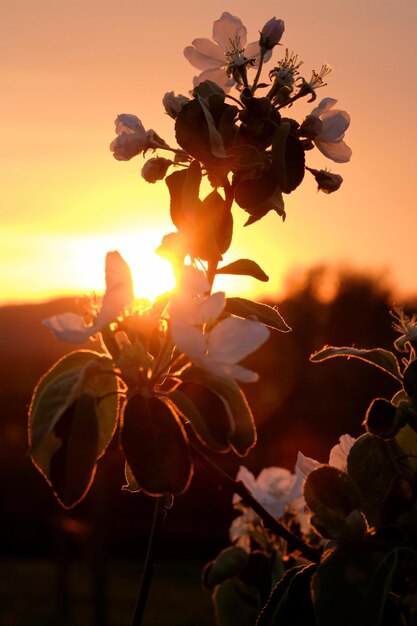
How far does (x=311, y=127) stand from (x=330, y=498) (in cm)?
57

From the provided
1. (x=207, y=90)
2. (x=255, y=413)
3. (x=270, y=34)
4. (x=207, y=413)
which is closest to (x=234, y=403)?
(x=207, y=413)

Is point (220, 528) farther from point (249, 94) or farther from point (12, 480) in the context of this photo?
point (249, 94)

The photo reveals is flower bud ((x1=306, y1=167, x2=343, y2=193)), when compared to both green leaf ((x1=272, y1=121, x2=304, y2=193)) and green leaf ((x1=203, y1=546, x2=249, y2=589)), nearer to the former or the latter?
green leaf ((x1=272, y1=121, x2=304, y2=193))

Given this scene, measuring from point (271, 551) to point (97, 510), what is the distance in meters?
9.66

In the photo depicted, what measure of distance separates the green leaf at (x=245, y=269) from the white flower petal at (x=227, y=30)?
0.43 metres

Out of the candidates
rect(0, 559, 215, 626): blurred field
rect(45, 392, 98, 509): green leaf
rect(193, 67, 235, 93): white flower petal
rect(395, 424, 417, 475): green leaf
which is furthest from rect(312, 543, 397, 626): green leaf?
rect(0, 559, 215, 626): blurred field

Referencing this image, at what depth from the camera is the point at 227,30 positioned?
1623mm

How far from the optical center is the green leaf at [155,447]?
39.8 inches

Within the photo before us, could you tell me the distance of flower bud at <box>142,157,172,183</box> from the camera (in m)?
1.48

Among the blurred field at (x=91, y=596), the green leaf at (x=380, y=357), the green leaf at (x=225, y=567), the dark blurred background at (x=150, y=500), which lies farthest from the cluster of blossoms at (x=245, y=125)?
the blurred field at (x=91, y=596)

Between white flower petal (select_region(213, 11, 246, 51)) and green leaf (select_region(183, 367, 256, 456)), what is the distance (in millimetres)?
753

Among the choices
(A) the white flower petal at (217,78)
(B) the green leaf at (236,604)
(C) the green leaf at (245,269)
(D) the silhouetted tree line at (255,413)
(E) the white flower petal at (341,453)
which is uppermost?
(A) the white flower petal at (217,78)

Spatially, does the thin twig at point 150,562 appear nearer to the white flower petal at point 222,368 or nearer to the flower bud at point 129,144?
the white flower petal at point 222,368

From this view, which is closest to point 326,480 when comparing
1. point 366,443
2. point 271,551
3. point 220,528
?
point 366,443
